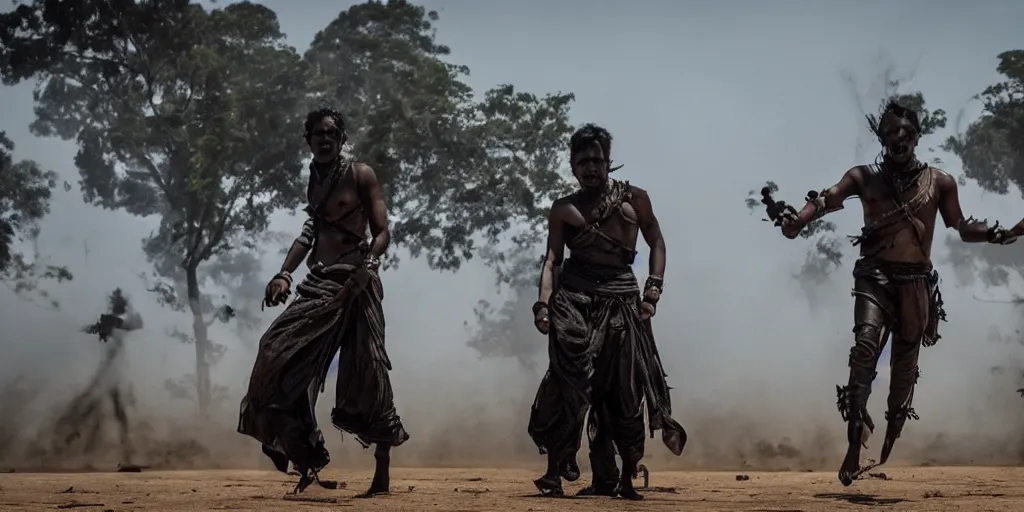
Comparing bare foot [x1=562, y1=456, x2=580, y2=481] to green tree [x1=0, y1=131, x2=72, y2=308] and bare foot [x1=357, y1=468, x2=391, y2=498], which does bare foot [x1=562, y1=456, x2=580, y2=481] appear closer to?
bare foot [x1=357, y1=468, x2=391, y2=498]

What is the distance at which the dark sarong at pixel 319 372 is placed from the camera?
8805mm

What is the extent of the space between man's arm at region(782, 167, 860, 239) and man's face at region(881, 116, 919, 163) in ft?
0.88

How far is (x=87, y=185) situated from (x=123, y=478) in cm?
901

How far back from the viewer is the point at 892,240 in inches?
369

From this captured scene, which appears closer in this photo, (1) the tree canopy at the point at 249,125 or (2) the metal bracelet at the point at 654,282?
(2) the metal bracelet at the point at 654,282

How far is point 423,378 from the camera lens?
20453 mm

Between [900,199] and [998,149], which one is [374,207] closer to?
[900,199]

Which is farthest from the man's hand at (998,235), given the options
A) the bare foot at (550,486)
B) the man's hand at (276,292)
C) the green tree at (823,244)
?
the green tree at (823,244)

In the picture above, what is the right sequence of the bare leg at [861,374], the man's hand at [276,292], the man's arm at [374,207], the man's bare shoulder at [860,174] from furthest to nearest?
the man's bare shoulder at [860,174]
the bare leg at [861,374]
the man's arm at [374,207]
the man's hand at [276,292]

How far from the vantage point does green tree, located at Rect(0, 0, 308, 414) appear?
66.9ft

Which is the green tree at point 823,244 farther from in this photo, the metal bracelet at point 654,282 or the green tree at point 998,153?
the metal bracelet at point 654,282

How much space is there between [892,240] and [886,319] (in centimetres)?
55

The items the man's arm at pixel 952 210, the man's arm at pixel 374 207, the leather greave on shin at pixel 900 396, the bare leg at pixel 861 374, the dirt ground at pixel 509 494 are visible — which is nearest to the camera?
the dirt ground at pixel 509 494

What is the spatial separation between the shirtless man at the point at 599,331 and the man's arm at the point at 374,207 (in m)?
1.09
